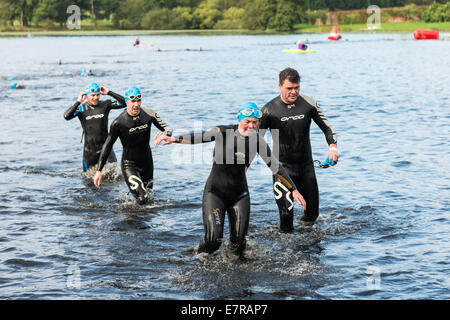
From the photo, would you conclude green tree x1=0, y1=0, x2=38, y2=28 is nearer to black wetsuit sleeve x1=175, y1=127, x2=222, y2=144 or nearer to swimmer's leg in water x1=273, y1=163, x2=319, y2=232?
swimmer's leg in water x1=273, y1=163, x2=319, y2=232

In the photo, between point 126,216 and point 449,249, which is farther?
point 126,216

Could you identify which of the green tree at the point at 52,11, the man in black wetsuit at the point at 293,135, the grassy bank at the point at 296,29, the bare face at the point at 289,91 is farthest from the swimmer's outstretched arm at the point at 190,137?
the green tree at the point at 52,11

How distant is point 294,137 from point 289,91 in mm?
872

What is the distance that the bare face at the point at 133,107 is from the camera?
1288 cm

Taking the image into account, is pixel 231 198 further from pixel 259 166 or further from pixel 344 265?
pixel 259 166

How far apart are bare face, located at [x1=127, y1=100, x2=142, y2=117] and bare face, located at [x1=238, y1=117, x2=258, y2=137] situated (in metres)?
3.99

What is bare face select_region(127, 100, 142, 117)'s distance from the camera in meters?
12.9

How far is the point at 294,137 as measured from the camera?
11.0 m

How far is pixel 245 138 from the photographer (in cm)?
957

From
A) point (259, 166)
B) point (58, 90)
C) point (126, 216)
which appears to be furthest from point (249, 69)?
point (126, 216)

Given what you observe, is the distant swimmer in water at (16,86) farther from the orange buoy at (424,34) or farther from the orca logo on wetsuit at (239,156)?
the orange buoy at (424,34)

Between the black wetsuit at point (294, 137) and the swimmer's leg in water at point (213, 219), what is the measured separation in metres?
1.50
